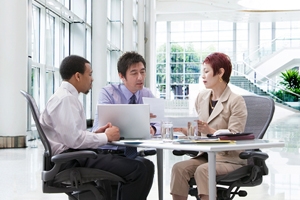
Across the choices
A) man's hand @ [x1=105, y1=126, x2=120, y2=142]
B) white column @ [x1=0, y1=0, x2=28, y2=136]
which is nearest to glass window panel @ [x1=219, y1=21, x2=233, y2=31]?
white column @ [x1=0, y1=0, x2=28, y2=136]

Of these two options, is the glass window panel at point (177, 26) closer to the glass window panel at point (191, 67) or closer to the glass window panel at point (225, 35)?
the glass window panel at point (191, 67)

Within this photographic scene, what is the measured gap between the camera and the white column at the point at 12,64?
8.14m

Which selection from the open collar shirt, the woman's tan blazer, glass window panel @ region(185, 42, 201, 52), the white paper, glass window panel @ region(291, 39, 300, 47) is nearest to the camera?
the open collar shirt

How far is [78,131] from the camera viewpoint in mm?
2797

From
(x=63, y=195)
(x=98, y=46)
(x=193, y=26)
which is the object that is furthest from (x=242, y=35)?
(x=63, y=195)

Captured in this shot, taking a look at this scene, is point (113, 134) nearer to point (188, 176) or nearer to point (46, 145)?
point (46, 145)

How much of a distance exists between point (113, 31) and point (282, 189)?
543 inches

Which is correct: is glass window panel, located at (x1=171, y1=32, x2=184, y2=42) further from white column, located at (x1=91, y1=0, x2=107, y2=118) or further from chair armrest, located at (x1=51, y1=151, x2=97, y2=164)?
chair armrest, located at (x1=51, y1=151, x2=97, y2=164)

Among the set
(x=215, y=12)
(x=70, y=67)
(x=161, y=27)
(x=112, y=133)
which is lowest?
(x=112, y=133)

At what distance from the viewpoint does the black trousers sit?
2895mm

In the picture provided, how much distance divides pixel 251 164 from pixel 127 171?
794 millimetres

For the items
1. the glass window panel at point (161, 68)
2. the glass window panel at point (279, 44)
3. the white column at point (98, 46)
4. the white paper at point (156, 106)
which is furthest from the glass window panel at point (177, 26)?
the white paper at point (156, 106)

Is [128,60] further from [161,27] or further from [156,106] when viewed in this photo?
[161,27]

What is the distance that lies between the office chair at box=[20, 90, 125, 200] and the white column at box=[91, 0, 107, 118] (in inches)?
428
